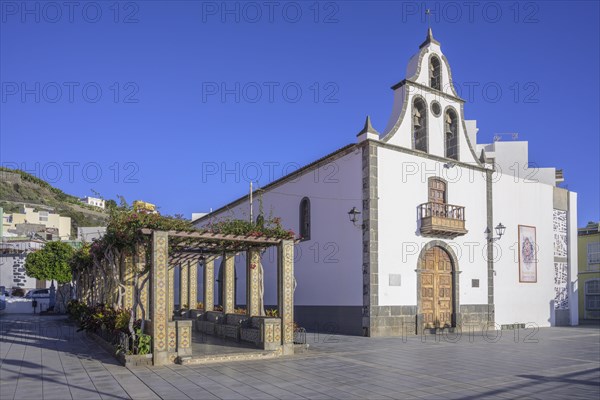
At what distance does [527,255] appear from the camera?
22.8 meters

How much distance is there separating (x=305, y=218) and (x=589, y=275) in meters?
19.1

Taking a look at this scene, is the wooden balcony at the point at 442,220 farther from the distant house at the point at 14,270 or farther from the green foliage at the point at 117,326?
the distant house at the point at 14,270

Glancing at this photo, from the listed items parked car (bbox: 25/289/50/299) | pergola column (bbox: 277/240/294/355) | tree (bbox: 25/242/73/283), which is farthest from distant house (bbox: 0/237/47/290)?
pergola column (bbox: 277/240/294/355)

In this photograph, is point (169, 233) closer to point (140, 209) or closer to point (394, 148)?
point (140, 209)

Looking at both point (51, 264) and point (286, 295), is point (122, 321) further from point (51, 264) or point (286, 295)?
point (51, 264)

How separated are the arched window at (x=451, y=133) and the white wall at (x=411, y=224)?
0.72m

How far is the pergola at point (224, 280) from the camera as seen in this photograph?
37.5 feet

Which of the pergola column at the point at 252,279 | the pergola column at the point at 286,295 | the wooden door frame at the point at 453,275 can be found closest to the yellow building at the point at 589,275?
the wooden door frame at the point at 453,275

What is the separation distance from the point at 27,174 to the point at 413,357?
93.7 meters

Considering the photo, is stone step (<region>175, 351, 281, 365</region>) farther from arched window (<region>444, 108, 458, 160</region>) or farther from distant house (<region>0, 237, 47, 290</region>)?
distant house (<region>0, 237, 47, 290</region>)

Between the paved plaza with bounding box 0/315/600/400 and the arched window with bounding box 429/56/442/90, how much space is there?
9785 mm

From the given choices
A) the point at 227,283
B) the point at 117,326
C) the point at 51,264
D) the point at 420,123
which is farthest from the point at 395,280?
the point at 51,264

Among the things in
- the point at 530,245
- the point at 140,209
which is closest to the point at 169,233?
→ the point at 140,209

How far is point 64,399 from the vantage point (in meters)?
8.02
